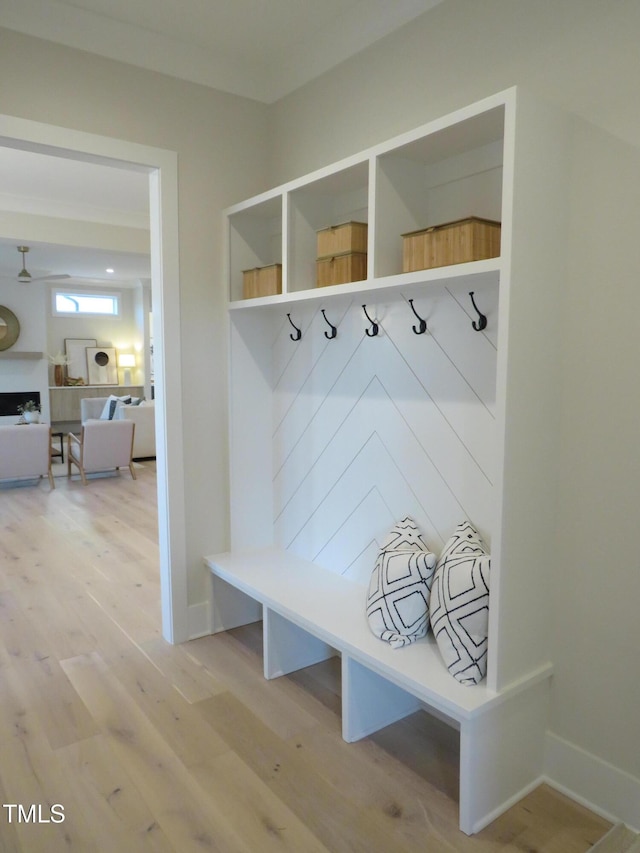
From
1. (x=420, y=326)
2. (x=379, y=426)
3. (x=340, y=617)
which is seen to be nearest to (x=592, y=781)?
(x=340, y=617)

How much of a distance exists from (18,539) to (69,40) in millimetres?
3652

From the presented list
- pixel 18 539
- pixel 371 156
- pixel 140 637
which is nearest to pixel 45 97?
pixel 371 156

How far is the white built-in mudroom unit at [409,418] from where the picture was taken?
1.71 metres

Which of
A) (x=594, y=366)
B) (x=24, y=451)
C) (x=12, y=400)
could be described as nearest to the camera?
(x=594, y=366)

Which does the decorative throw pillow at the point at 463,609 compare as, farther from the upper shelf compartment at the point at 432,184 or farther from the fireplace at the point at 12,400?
the fireplace at the point at 12,400

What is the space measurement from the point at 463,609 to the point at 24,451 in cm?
611

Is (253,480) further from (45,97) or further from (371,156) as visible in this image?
(45,97)

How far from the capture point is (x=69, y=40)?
239 cm

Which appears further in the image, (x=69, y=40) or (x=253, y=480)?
(x=253, y=480)

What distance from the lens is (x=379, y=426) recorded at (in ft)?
7.98

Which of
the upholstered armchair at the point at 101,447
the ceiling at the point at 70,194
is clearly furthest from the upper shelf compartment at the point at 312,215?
the upholstered armchair at the point at 101,447

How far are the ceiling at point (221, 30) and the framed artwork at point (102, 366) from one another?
914cm

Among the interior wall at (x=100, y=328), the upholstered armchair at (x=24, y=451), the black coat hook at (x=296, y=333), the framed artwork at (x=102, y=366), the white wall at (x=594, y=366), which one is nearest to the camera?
the white wall at (x=594, y=366)

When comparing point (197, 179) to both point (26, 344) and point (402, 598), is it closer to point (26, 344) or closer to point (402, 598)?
point (402, 598)
